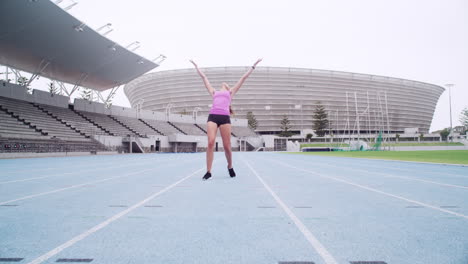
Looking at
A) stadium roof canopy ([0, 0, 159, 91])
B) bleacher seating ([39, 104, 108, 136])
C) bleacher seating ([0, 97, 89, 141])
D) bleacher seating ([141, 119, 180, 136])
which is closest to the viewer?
stadium roof canopy ([0, 0, 159, 91])

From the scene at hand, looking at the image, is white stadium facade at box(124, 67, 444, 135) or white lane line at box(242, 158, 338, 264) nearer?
white lane line at box(242, 158, 338, 264)

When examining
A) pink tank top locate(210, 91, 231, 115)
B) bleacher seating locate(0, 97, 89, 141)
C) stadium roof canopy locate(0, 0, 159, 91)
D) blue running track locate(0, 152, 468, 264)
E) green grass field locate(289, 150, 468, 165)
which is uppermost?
stadium roof canopy locate(0, 0, 159, 91)

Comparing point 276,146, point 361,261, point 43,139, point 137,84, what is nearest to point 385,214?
point 361,261

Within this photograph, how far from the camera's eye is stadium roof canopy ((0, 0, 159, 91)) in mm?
20984

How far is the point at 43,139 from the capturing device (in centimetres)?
2562

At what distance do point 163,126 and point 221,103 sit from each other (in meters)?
47.9

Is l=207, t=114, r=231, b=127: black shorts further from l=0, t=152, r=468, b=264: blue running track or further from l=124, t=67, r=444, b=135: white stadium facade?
l=124, t=67, r=444, b=135: white stadium facade

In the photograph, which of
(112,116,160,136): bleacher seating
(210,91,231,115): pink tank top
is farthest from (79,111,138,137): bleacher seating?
(210,91,231,115): pink tank top

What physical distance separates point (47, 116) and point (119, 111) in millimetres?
15490

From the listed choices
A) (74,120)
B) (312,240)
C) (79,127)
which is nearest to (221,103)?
(312,240)

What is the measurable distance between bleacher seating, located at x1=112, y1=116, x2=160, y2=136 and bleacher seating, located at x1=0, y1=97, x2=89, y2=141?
41.2 feet

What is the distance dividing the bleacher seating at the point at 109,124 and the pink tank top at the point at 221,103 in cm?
3517

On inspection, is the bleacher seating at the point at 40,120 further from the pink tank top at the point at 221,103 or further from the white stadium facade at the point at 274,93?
the white stadium facade at the point at 274,93

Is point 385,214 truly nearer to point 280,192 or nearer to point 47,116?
point 280,192
